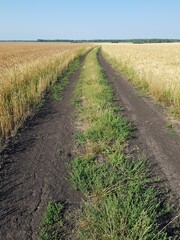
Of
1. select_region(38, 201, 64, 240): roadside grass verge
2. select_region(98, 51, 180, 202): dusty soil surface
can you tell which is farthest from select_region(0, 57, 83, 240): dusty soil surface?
select_region(98, 51, 180, 202): dusty soil surface

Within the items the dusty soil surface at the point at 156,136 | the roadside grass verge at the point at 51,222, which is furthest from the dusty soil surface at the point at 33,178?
the dusty soil surface at the point at 156,136

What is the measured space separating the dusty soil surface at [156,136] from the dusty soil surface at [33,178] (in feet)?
5.55

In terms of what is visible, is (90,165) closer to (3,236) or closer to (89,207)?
(89,207)

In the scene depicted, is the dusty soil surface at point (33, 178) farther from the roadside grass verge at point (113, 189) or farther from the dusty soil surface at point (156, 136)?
the dusty soil surface at point (156, 136)

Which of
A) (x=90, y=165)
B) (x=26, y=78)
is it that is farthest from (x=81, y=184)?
(x=26, y=78)

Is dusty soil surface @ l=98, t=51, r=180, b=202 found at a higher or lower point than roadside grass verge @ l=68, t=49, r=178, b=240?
lower

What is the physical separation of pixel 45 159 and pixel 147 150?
7.23 ft

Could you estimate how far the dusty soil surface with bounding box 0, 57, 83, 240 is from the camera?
3934 mm

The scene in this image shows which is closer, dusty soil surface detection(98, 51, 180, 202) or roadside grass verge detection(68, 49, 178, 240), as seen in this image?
roadside grass verge detection(68, 49, 178, 240)

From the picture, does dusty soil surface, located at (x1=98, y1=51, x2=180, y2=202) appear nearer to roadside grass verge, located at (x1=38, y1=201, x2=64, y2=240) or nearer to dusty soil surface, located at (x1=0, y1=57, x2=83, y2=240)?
dusty soil surface, located at (x1=0, y1=57, x2=83, y2=240)

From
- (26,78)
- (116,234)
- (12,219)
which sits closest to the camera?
(116,234)

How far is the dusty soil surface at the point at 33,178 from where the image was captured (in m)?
3.93

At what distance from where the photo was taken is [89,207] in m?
4.00

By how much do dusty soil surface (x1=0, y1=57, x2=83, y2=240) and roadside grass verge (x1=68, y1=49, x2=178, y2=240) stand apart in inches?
10.4
